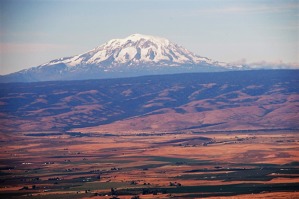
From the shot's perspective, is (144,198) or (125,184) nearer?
(144,198)

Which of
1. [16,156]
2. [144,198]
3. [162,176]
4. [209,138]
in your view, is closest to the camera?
[144,198]

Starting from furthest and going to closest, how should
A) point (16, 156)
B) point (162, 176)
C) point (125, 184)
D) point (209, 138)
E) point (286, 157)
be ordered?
point (209, 138), point (16, 156), point (286, 157), point (162, 176), point (125, 184)

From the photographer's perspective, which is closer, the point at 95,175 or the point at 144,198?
the point at 144,198

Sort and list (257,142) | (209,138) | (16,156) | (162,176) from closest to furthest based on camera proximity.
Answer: (162,176)
(16,156)
(257,142)
(209,138)

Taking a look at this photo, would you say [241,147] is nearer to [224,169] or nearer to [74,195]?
[224,169]

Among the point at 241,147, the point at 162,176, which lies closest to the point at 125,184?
the point at 162,176

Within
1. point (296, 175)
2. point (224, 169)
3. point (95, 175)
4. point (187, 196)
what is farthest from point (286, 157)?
Answer: point (187, 196)

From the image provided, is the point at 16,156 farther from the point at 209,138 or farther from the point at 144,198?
the point at 144,198
